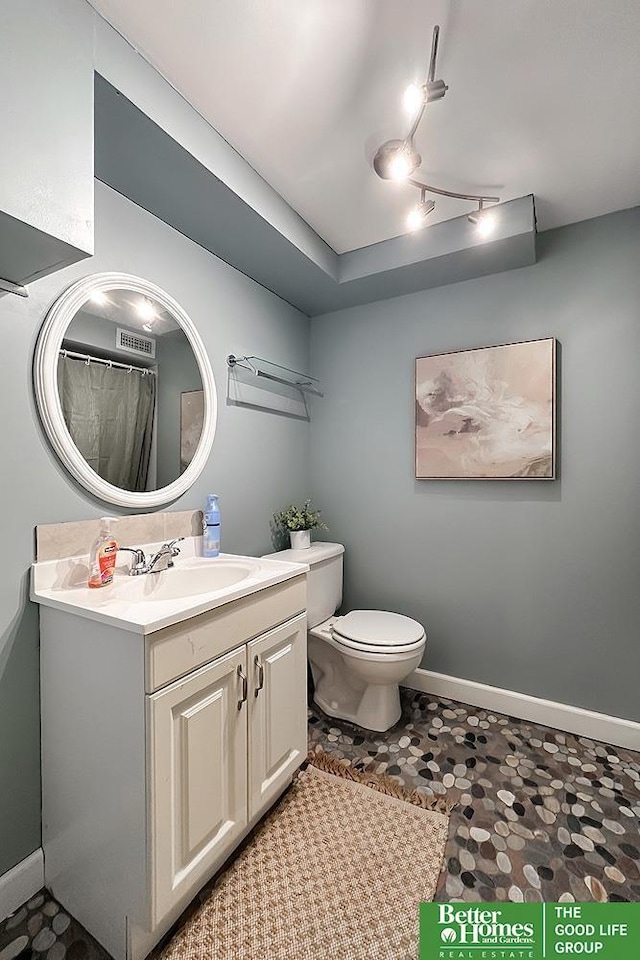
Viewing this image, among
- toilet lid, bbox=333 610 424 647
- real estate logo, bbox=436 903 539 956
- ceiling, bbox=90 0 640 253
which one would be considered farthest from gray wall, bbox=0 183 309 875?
real estate logo, bbox=436 903 539 956

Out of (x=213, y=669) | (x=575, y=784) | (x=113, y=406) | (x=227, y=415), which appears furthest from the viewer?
(x=227, y=415)

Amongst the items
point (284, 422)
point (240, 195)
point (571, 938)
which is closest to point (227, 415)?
point (284, 422)

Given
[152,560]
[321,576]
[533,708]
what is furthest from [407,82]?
[533,708]

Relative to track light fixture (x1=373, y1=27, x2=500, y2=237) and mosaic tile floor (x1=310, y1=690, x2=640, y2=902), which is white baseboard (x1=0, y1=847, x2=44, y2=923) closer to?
mosaic tile floor (x1=310, y1=690, x2=640, y2=902)

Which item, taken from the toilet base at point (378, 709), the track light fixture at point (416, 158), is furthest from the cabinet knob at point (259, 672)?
the track light fixture at point (416, 158)

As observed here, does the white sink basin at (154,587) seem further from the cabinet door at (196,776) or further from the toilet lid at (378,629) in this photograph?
the toilet lid at (378,629)

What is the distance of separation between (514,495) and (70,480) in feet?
6.30

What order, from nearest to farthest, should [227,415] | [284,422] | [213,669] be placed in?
[213,669] < [227,415] < [284,422]

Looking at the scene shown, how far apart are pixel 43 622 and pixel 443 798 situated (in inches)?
59.2

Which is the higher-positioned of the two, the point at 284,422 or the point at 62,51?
the point at 62,51

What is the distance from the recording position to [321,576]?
7.47 ft

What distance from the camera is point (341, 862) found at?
131 cm

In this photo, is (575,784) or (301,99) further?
(575,784)

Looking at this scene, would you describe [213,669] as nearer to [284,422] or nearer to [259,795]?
[259,795]
